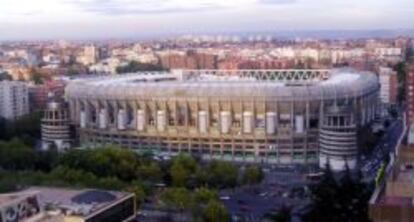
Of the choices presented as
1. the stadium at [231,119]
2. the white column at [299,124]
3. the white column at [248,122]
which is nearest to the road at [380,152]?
the stadium at [231,119]

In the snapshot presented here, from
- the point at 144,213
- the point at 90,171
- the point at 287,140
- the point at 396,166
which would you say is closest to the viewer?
the point at 396,166

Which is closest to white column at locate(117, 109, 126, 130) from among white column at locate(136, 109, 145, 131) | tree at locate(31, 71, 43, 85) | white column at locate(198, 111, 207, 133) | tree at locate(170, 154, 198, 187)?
white column at locate(136, 109, 145, 131)

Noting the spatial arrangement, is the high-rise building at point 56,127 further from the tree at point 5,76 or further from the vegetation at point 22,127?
the tree at point 5,76

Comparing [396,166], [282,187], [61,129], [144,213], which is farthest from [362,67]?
[396,166]

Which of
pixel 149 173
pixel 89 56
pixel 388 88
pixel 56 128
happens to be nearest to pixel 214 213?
pixel 149 173

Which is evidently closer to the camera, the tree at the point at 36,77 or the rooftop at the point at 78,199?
the rooftop at the point at 78,199

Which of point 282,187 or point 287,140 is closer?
point 282,187

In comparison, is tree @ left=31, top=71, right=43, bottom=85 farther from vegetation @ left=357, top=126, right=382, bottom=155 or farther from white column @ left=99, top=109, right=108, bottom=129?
vegetation @ left=357, top=126, right=382, bottom=155

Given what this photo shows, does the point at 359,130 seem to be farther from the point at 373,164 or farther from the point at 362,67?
the point at 362,67
